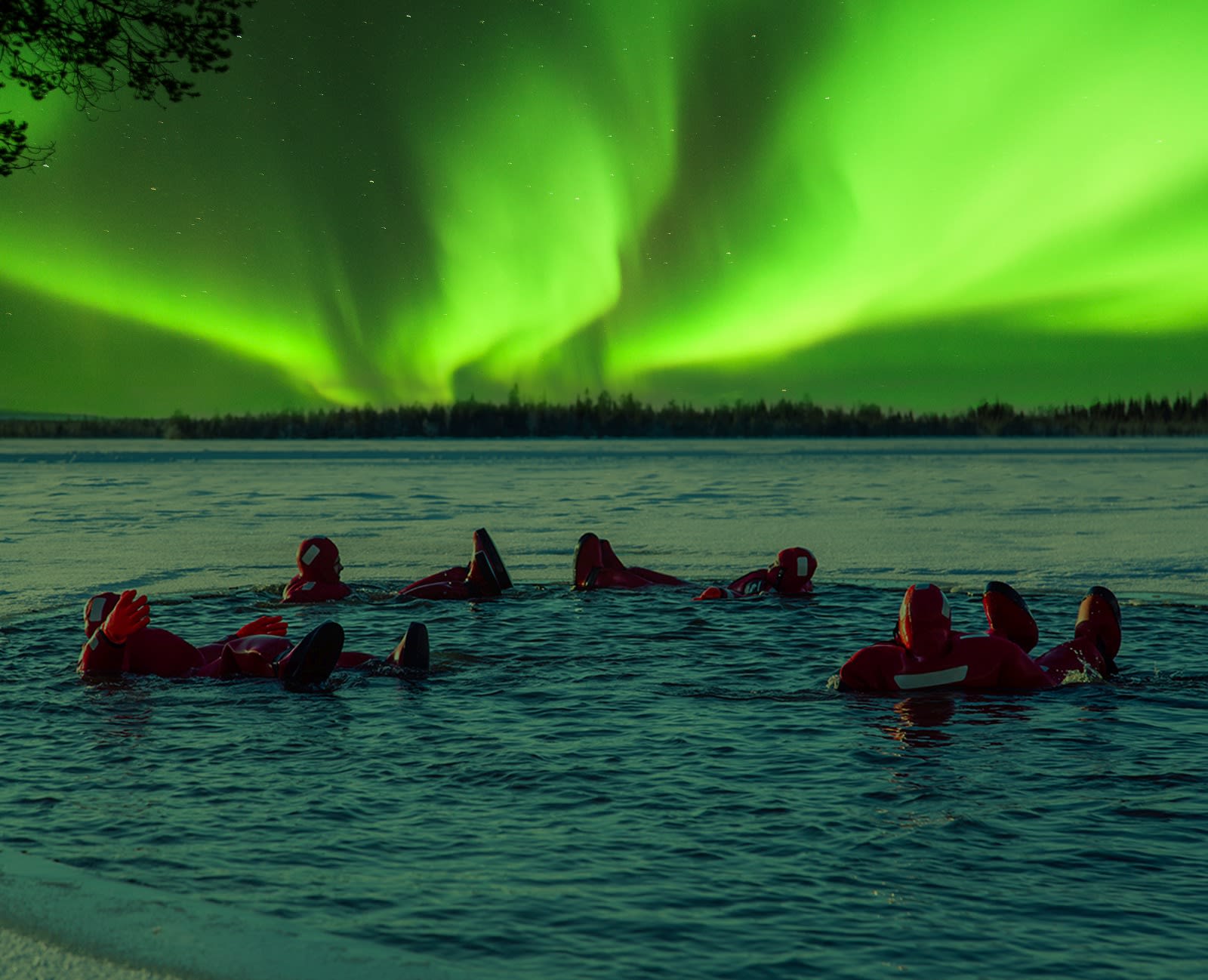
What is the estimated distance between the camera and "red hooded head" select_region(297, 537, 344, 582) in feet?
44.1

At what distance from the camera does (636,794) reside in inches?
249

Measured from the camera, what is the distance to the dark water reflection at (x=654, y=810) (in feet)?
15.1

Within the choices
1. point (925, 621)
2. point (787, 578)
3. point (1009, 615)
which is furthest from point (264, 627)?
point (787, 578)

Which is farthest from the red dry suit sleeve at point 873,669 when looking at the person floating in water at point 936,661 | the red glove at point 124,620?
the red glove at point 124,620

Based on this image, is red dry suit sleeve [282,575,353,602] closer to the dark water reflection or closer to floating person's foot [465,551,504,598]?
floating person's foot [465,551,504,598]

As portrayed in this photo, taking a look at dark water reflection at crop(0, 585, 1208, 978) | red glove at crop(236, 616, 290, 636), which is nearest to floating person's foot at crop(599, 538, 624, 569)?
dark water reflection at crop(0, 585, 1208, 978)

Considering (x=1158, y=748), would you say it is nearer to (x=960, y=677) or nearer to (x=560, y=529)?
(x=960, y=677)

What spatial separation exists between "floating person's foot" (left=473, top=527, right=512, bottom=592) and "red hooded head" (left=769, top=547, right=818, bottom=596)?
2.97 metres

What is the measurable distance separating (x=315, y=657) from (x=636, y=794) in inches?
125

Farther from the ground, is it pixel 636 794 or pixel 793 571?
pixel 793 571

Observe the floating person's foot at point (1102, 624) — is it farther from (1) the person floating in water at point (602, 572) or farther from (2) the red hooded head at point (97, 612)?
(2) the red hooded head at point (97, 612)

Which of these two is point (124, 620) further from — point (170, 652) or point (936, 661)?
point (936, 661)

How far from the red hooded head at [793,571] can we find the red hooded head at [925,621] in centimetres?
461

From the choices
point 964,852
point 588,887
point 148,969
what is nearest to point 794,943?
point 588,887
